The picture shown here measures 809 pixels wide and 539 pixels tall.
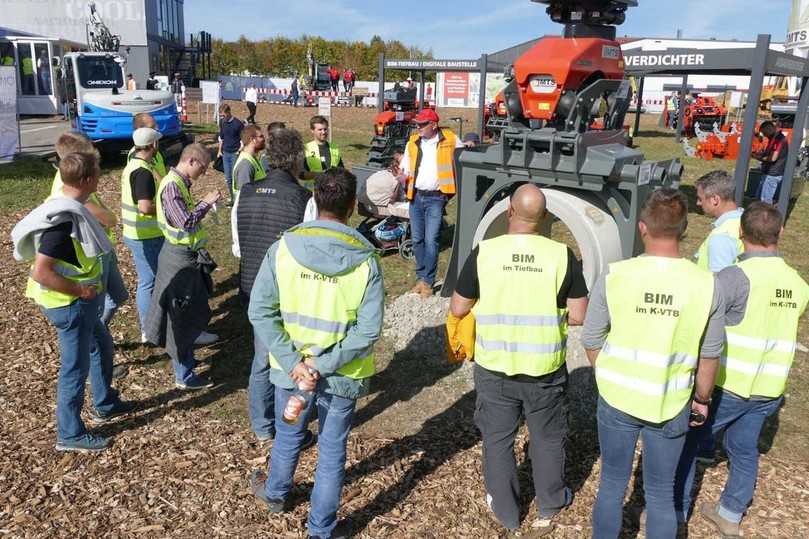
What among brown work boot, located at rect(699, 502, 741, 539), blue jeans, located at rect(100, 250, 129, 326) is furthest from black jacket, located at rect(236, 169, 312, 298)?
brown work boot, located at rect(699, 502, 741, 539)

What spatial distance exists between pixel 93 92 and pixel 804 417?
15096 mm

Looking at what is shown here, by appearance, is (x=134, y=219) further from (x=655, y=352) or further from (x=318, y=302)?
(x=655, y=352)

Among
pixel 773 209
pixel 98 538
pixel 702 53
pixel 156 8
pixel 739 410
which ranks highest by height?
pixel 156 8

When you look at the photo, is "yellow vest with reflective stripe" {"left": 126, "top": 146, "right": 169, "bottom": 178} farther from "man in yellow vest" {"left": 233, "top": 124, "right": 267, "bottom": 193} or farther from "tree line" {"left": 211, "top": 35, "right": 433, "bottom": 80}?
"tree line" {"left": 211, "top": 35, "right": 433, "bottom": 80}

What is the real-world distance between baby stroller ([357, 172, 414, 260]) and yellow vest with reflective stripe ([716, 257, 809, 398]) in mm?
5176

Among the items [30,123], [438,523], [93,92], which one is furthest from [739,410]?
[30,123]

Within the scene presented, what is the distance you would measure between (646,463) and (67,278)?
313 centimetres

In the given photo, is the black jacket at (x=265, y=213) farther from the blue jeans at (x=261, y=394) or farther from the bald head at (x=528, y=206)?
the bald head at (x=528, y=206)

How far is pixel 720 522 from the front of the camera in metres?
3.43

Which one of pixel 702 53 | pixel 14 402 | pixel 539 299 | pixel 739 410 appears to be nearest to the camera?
pixel 539 299

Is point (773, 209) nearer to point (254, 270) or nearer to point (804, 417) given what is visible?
point (804, 417)

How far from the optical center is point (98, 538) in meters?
3.35

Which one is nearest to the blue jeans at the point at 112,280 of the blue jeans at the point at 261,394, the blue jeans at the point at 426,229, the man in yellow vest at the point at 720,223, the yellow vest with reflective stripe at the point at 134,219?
the yellow vest with reflective stripe at the point at 134,219

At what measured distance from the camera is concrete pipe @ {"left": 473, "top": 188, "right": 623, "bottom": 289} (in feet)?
15.9
